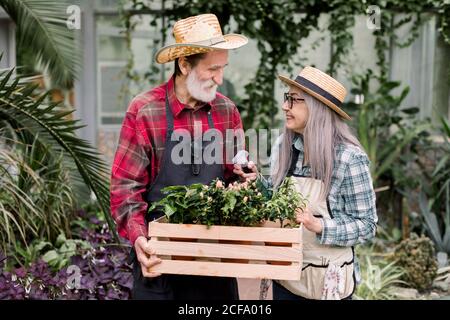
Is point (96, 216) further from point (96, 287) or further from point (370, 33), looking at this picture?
point (370, 33)

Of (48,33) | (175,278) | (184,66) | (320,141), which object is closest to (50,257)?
(48,33)

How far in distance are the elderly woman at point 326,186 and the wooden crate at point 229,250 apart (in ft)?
0.89

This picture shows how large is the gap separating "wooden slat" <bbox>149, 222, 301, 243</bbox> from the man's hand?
0.25 ft

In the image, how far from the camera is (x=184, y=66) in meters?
2.73

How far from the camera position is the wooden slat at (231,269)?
236 cm

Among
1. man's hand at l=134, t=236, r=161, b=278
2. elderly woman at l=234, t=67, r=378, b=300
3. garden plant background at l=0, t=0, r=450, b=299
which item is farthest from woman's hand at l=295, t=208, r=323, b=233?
garden plant background at l=0, t=0, r=450, b=299

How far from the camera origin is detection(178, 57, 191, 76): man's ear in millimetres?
2721

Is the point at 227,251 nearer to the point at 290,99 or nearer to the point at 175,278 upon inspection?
the point at 175,278

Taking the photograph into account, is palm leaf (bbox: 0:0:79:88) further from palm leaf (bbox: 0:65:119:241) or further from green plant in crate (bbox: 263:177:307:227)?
green plant in crate (bbox: 263:177:307:227)

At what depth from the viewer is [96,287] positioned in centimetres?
394

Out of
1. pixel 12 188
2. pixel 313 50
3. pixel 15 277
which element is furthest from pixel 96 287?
pixel 313 50

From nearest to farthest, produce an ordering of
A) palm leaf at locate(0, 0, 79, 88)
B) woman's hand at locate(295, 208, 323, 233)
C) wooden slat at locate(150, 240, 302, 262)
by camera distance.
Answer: wooden slat at locate(150, 240, 302, 262) → woman's hand at locate(295, 208, 323, 233) → palm leaf at locate(0, 0, 79, 88)

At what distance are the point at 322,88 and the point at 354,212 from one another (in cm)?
54
